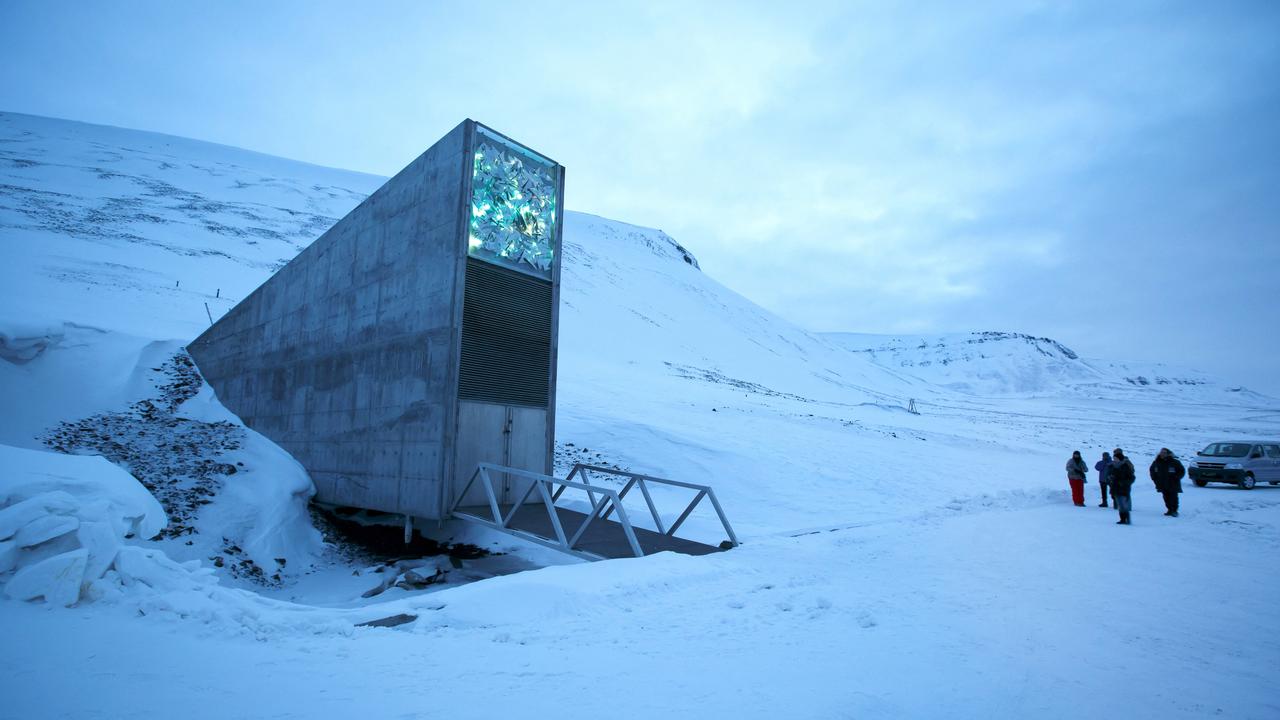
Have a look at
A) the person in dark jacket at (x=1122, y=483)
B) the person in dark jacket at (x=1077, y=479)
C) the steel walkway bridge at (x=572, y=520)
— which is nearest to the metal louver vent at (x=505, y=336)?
the steel walkway bridge at (x=572, y=520)

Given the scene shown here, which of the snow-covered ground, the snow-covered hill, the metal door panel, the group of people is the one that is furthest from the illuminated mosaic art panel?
the snow-covered hill

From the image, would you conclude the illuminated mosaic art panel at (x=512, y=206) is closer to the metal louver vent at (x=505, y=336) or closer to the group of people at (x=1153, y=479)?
the metal louver vent at (x=505, y=336)

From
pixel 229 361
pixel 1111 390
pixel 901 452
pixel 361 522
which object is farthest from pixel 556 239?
pixel 1111 390

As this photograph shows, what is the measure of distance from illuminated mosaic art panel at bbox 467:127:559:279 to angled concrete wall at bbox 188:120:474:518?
1.16ft

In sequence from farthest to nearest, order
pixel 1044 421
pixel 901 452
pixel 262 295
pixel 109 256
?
1. pixel 1044 421
2. pixel 109 256
3. pixel 901 452
4. pixel 262 295

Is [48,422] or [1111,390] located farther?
[1111,390]

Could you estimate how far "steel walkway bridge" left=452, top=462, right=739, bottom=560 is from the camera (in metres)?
7.74

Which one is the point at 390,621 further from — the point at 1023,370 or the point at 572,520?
the point at 1023,370

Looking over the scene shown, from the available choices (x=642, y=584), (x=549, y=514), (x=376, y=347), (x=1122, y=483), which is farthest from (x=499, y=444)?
(x=1122, y=483)

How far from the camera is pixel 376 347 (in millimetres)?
11188

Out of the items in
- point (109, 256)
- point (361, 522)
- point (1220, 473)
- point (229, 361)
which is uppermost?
point (109, 256)

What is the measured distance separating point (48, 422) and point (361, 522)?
563 cm

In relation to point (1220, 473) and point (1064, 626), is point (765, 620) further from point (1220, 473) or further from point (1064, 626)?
point (1220, 473)

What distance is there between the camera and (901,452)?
67.7 feet
